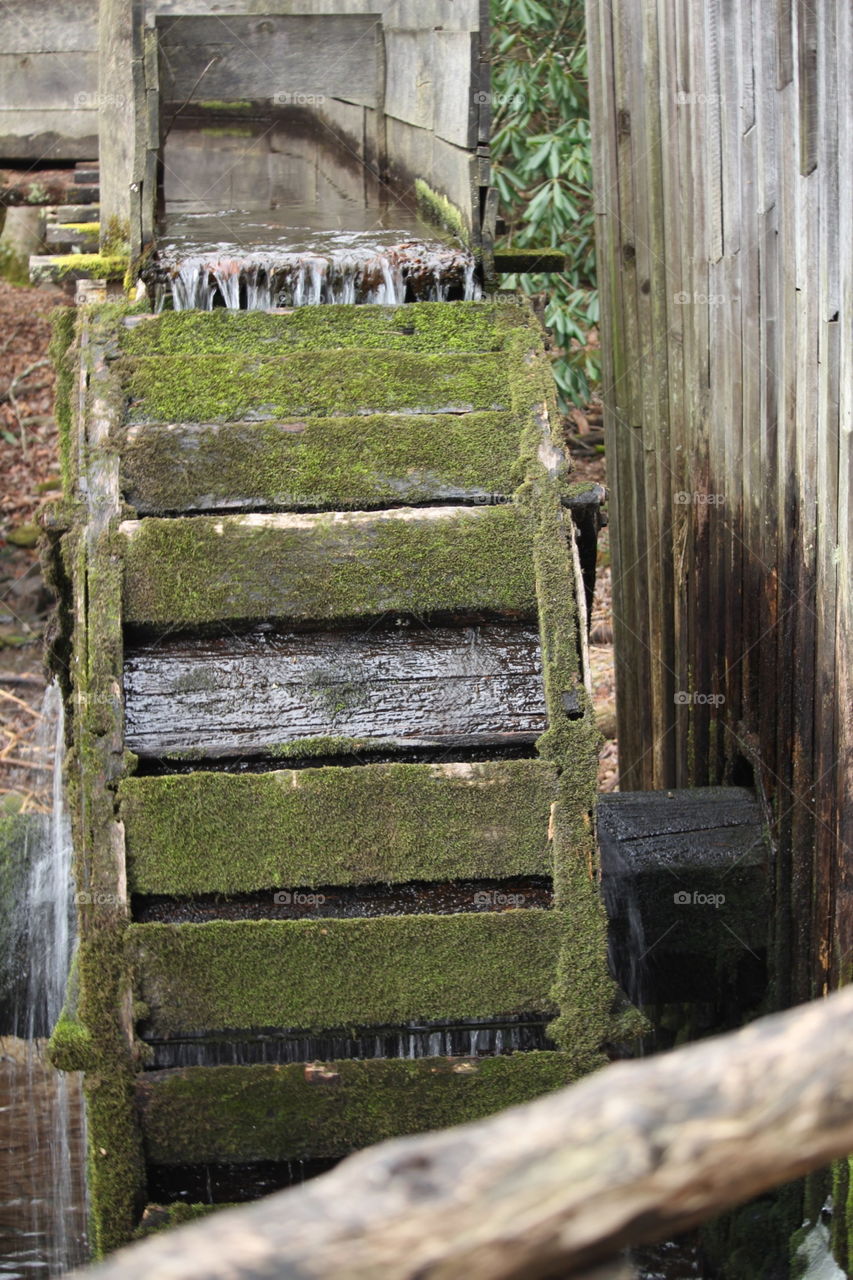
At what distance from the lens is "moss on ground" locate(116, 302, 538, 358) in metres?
4.10

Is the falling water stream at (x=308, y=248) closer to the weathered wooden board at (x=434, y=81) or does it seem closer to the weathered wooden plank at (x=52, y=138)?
the weathered wooden board at (x=434, y=81)

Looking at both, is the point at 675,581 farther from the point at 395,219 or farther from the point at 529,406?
the point at 395,219

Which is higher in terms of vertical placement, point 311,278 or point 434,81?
point 434,81

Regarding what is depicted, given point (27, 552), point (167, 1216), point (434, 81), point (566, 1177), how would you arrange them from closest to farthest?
1. point (566, 1177)
2. point (167, 1216)
3. point (434, 81)
4. point (27, 552)

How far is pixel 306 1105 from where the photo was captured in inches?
130

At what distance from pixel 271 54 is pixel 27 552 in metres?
5.34

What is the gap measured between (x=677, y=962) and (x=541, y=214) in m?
5.71

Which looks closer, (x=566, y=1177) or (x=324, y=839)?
(x=566, y=1177)

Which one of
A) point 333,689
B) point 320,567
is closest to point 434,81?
point 320,567

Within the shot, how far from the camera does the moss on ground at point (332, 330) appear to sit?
4102mm

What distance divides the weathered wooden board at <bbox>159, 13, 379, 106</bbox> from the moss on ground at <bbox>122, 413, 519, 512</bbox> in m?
2.06

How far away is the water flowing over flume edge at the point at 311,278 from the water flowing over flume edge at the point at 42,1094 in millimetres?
1401

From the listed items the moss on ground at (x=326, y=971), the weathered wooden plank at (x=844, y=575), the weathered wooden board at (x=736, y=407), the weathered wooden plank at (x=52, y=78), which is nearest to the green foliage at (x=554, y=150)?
the weathered wooden plank at (x=52, y=78)

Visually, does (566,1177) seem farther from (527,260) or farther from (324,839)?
(527,260)
